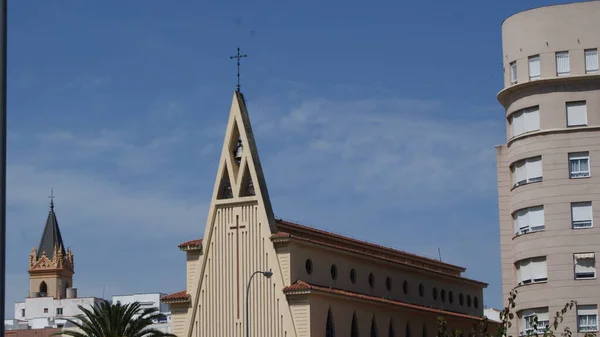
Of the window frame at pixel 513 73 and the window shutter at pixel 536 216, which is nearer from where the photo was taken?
the window shutter at pixel 536 216

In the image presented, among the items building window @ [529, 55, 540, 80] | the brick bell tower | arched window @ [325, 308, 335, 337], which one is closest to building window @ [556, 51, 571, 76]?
building window @ [529, 55, 540, 80]

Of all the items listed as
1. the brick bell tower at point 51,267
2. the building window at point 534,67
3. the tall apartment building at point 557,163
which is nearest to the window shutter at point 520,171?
the tall apartment building at point 557,163

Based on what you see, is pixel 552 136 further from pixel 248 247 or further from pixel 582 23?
pixel 248 247

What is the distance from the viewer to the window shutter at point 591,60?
56.7 m

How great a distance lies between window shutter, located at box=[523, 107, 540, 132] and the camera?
57584 mm

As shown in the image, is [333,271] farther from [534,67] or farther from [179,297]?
[534,67]

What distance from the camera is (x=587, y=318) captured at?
55.3 metres

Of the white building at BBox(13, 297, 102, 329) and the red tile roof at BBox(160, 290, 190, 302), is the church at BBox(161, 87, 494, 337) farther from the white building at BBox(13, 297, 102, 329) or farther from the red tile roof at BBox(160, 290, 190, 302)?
the white building at BBox(13, 297, 102, 329)

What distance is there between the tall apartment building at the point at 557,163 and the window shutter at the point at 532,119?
48 mm

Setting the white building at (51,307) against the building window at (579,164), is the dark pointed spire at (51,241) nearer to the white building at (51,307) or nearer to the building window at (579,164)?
the white building at (51,307)

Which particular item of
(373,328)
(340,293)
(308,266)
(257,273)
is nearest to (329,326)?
(340,293)

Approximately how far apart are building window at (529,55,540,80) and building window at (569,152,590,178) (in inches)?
161

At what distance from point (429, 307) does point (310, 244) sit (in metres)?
19.0

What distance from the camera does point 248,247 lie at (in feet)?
234
